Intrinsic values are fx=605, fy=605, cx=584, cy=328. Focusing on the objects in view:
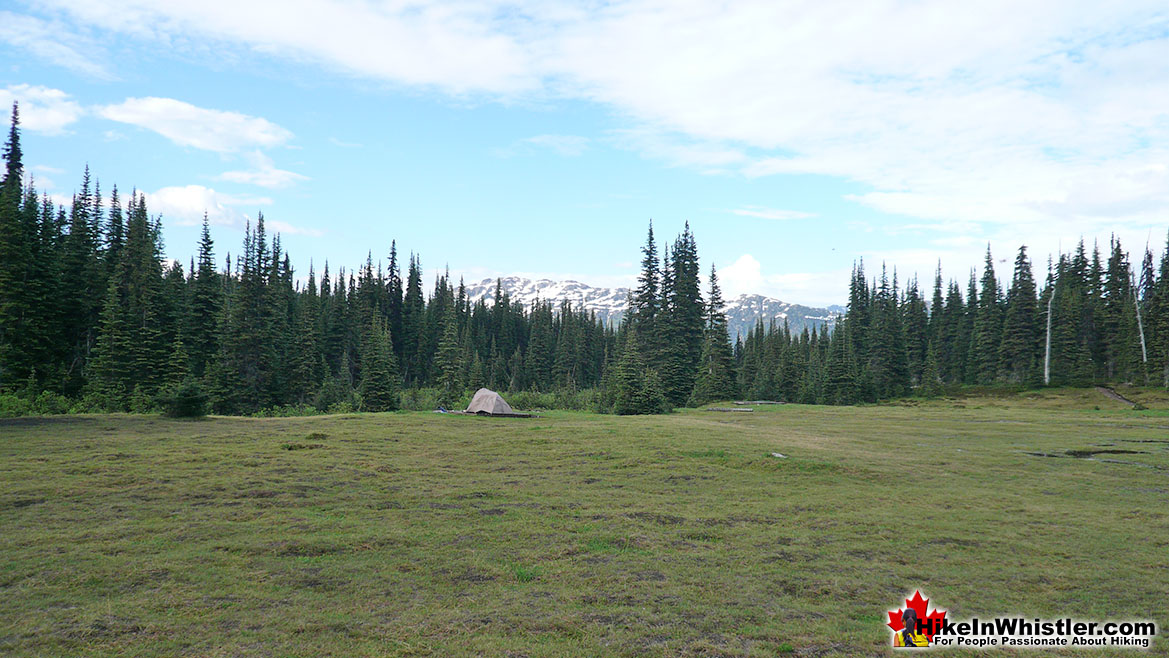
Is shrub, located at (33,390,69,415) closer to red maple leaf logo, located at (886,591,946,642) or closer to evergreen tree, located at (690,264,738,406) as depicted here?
red maple leaf logo, located at (886,591,946,642)

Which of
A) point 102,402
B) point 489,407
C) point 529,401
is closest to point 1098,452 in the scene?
point 489,407

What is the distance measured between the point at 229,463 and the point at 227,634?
13.4 metres

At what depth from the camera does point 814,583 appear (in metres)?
9.41

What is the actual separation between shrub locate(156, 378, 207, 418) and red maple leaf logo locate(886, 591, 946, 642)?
3290 cm

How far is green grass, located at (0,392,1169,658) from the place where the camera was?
293 inches

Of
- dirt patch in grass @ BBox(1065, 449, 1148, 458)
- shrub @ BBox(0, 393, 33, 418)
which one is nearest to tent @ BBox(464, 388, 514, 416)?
shrub @ BBox(0, 393, 33, 418)

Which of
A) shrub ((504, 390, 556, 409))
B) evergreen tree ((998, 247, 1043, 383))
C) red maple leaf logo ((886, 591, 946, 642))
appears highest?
evergreen tree ((998, 247, 1043, 383))

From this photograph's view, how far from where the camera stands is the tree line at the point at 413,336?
4697cm

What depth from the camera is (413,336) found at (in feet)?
363

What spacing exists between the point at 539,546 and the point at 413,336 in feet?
341

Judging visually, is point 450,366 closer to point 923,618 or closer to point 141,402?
point 141,402

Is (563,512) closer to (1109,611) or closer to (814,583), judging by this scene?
(814,583)

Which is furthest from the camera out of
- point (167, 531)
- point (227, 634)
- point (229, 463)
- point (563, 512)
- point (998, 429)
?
point (998, 429)

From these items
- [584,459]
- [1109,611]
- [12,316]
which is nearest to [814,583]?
[1109,611]
